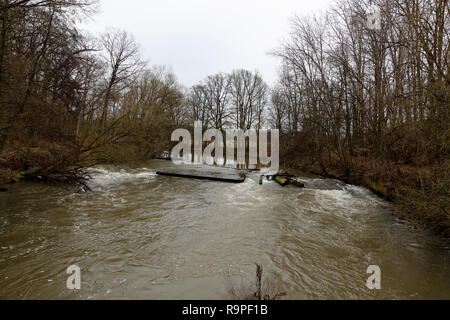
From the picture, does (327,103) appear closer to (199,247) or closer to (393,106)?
(393,106)

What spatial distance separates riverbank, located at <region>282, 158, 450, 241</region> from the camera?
400 centimetres

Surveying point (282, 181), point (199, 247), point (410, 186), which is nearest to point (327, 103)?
point (282, 181)

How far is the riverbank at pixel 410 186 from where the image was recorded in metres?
4.00

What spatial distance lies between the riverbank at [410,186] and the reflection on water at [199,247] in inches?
20.1

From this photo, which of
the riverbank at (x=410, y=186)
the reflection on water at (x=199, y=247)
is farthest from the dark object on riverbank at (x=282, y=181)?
the riverbank at (x=410, y=186)

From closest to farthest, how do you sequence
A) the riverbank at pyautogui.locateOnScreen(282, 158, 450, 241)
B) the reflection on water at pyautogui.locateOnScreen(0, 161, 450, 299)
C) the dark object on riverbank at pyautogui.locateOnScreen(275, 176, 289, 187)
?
1. the reflection on water at pyautogui.locateOnScreen(0, 161, 450, 299)
2. the riverbank at pyautogui.locateOnScreen(282, 158, 450, 241)
3. the dark object on riverbank at pyautogui.locateOnScreen(275, 176, 289, 187)

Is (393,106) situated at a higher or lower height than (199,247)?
higher

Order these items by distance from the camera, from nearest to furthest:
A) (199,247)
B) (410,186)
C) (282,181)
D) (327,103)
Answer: (199,247) → (410,186) → (282,181) → (327,103)

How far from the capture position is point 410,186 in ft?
18.6

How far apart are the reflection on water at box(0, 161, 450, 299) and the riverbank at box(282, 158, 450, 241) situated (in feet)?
1.67

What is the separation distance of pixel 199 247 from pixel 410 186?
6.25 metres

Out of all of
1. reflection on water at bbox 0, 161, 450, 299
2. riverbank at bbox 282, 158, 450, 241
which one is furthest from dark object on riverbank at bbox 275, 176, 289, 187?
riverbank at bbox 282, 158, 450, 241

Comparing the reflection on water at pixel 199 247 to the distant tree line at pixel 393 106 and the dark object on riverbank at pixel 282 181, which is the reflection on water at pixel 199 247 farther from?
the dark object on riverbank at pixel 282 181

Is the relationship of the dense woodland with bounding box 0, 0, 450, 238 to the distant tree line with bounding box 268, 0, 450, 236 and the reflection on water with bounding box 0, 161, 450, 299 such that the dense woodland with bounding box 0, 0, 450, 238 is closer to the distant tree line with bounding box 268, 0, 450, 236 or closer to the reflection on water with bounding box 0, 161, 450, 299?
the distant tree line with bounding box 268, 0, 450, 236
